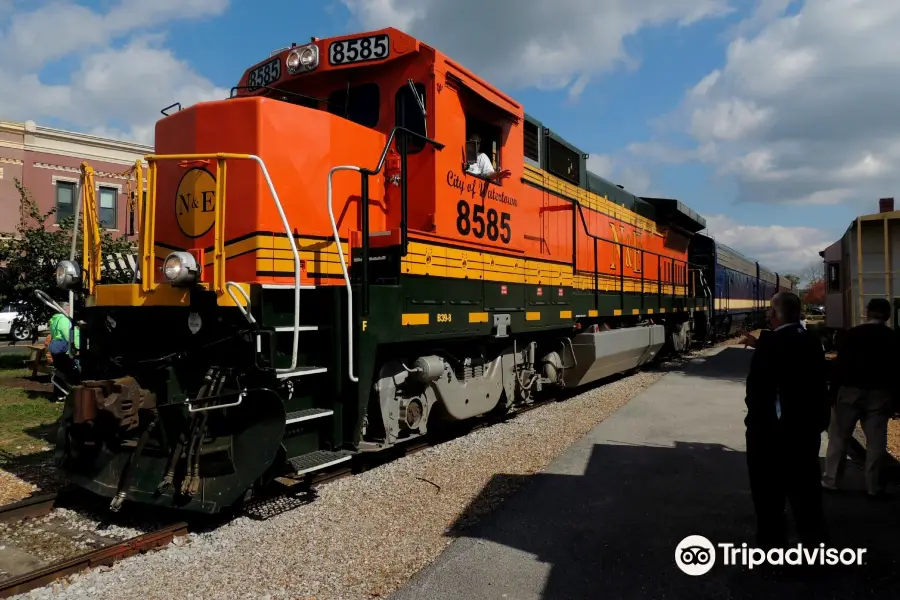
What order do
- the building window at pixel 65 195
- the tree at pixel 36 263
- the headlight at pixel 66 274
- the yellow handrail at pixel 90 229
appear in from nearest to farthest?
1. the yellow handrail at pixel 90 229
2. the headlight at pixel 66 274
3. the tree at pixel 36 263
4. the building window at pixel 65 195

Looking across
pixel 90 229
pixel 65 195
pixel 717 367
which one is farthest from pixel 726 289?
pixel 65 195

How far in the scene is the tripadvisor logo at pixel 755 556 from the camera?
363cm

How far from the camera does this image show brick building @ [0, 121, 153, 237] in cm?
2406

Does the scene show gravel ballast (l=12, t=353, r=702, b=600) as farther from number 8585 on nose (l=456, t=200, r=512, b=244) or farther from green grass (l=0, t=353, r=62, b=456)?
green grass (l=0, t=353, r=62, b=456)

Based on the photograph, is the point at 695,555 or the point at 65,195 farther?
the point at 65,195

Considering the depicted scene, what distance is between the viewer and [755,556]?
148 inches

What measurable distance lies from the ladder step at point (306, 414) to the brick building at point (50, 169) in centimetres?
2206

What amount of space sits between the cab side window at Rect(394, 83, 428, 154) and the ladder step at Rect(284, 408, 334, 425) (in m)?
2.59

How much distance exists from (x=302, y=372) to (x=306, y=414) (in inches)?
14.5

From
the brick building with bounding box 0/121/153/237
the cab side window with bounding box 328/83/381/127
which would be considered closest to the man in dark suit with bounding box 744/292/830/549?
the cab side window with bounding box 328/83/381/127

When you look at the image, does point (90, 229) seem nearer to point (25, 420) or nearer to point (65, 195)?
point (25, 420)

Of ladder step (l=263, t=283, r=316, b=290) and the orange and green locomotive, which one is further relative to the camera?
ladder step (l=263, t=283, r=316, b=290)

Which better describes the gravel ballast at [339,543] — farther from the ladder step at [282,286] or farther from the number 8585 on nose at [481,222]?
the number 8585 on nose at [481,222]

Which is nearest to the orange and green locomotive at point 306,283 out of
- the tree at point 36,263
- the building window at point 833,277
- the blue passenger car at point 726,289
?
the tree at point 36,263
